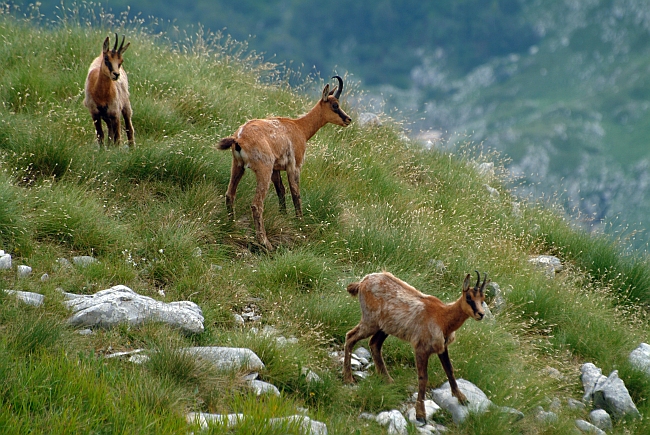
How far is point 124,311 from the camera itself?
6.92m

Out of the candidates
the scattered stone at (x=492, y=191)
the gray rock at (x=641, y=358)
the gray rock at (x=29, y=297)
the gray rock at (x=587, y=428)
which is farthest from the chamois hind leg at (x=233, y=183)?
the scattered stone at (x=492, y=191)

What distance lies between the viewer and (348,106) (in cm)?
1375

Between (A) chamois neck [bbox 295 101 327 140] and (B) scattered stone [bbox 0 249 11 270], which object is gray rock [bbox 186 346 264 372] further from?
(A) chamois neck [bbox 295 101 327 140]

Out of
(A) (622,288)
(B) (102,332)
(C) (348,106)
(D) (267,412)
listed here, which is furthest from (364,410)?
(C) (348,106)

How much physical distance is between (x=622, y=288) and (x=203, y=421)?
719 cm

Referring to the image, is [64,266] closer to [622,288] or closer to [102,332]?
[102,332]

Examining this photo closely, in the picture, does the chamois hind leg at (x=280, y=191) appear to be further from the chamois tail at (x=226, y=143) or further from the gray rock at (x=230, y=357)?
the gray rock at (x=230, y=357)

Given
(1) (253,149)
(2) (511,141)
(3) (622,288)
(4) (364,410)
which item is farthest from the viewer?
(2) (511,141)

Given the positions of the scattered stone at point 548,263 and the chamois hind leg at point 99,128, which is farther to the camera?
the scattered stone at point 548,263

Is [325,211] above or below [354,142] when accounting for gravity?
below

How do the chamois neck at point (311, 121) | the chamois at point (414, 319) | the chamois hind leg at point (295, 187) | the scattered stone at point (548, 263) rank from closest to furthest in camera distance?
the chamois at point (414, 319), the chamois hind leg at point (295, 187), the chamois neck at point (311, 121), the scattered stone at point (548, 263)

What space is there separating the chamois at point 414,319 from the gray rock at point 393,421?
0.20 metres

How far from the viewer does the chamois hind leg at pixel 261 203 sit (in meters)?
8.88

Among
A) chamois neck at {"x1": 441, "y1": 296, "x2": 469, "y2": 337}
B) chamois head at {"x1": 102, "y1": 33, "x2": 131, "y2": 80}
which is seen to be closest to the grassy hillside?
chamois neck at {"x1": 441, "y1": 296, "x2": 469, "y2": 337}
